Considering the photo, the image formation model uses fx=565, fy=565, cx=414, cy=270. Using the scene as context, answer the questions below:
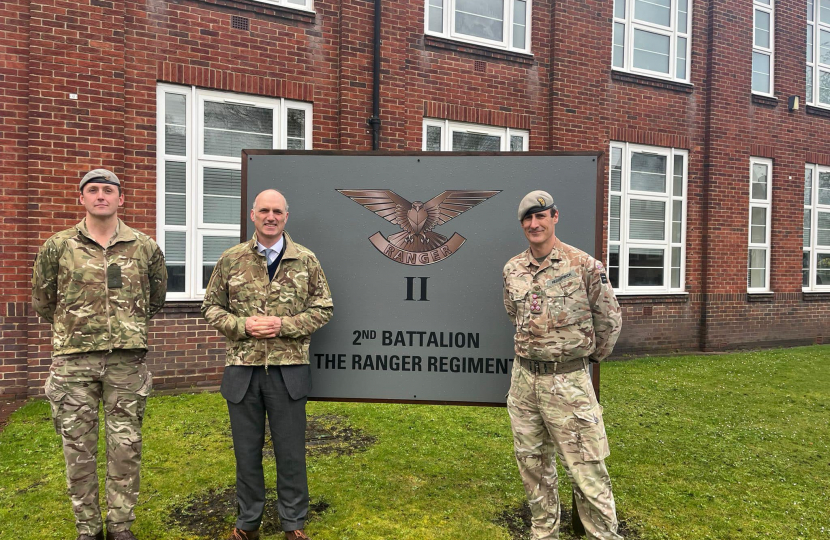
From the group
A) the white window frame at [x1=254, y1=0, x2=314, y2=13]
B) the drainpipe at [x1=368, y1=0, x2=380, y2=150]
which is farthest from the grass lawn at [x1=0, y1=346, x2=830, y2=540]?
the white window frame at [x1=254, y1=0, x2=314, y2=13]

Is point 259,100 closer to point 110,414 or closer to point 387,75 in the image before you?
point 387,75

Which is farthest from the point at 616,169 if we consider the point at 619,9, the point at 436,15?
the point at 436,15

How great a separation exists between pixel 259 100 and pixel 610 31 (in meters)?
6.05

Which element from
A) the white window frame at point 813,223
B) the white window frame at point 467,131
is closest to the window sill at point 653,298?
the white window frame at point 467,131

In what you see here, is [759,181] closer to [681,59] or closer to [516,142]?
[681,59]

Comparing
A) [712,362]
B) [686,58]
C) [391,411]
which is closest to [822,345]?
[712,362]

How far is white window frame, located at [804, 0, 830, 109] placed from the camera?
11585 mm

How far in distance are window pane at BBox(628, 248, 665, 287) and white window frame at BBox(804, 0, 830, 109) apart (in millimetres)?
5086

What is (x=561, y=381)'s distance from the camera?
2822mm

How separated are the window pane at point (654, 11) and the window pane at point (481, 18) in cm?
282

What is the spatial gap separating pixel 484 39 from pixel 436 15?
33.5 inches

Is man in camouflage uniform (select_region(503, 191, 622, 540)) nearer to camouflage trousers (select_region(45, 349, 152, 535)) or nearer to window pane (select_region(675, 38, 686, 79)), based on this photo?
camouflage trousers (select_region(45, 349, 152, 535))

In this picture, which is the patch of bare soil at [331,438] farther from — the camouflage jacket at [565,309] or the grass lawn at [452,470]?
the camouflage jacket at [565,309]

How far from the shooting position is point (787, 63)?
1123 centimetres
